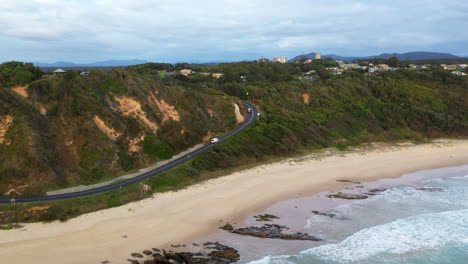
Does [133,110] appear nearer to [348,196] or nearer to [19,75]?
[19,75]

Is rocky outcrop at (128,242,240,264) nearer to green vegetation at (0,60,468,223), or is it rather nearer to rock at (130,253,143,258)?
rock at (130,253,143,258)

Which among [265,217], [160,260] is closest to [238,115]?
[265,217]

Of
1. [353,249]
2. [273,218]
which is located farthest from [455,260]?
[273,218]

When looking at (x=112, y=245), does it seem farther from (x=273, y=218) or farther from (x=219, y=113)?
(x=219, y=113)

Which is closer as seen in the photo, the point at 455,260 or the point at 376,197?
the point at 455,260

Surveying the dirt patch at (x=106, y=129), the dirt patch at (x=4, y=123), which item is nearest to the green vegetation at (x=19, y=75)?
the dirt patch at (x=4, y=123)

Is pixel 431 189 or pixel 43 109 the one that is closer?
pixel 43 109

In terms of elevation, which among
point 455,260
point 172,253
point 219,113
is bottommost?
point 455,260
